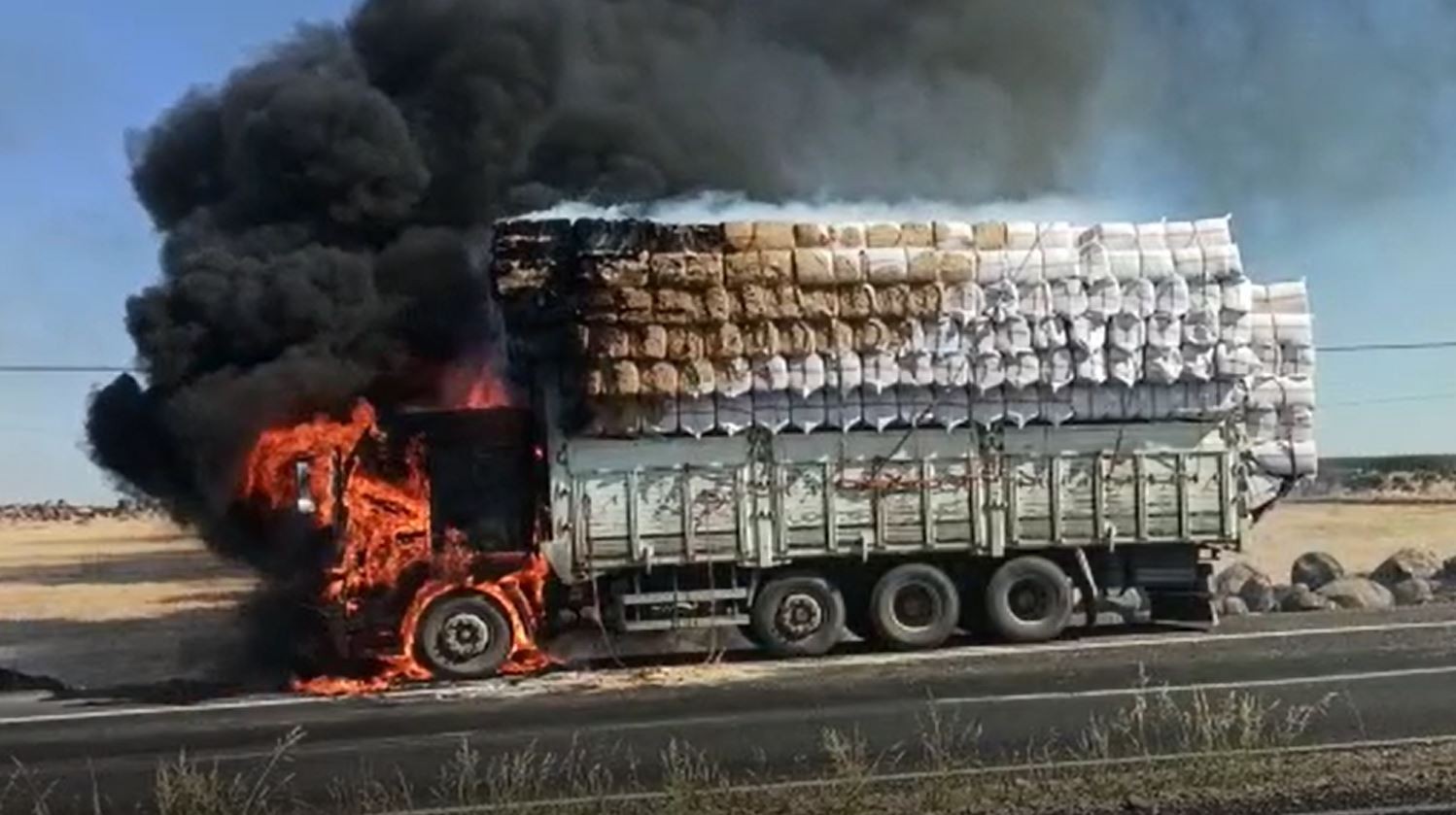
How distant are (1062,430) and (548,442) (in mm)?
5075

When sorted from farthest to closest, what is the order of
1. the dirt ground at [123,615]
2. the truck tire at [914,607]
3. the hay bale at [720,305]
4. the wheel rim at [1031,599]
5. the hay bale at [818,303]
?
the dirt ground at [123,615] → the wheel rim at [1031,599] → the truck tire at [914,607] → the hay bale at [818,303] → the hay bale at [720,305]

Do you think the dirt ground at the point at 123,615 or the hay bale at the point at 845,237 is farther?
the dirt ground at the point at 123,615

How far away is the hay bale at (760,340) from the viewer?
61.1 ft

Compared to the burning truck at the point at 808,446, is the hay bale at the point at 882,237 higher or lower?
higher

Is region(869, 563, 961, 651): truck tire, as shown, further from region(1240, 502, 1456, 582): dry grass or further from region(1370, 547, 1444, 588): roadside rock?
region(1240, 502, 1456, 582): dry grass

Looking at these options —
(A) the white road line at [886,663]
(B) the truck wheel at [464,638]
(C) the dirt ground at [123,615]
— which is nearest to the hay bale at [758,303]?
(A) the white road line at [886,663]

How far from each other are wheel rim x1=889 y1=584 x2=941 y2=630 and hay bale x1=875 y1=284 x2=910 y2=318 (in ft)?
8.84

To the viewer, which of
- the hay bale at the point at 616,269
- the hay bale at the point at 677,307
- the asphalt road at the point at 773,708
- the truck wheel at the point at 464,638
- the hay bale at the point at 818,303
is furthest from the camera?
the hay bale at the point at 818,303

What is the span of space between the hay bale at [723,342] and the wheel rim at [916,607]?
2926 mm

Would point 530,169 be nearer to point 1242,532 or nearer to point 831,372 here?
point 831,372

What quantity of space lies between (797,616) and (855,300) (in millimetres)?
3103

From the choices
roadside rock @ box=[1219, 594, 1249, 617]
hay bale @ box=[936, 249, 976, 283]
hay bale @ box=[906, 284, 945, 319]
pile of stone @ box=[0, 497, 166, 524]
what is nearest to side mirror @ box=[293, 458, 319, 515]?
hay bale @ box=[906, 284, 945, 319]

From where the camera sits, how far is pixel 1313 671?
50.5ft

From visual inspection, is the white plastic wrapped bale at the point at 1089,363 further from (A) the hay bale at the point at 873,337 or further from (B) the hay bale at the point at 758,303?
(B) the hay bale at the point at 758,303
